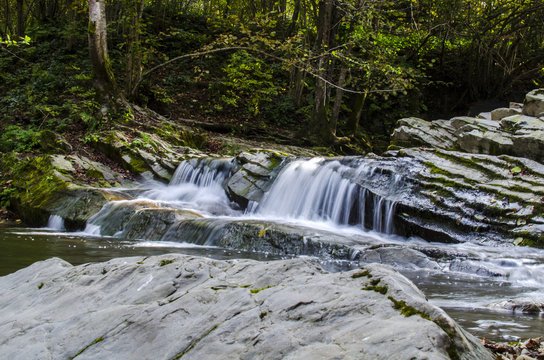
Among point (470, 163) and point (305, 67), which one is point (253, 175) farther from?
point (305, 67)

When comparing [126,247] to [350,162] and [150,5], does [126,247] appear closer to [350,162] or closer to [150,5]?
[350,162]

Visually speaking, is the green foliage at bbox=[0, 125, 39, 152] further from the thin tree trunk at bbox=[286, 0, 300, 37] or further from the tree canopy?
the thin tree trunk at bbox=[286, 0, 300, 37]

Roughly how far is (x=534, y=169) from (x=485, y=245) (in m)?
2.52

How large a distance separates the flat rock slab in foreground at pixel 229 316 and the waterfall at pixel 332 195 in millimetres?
6083

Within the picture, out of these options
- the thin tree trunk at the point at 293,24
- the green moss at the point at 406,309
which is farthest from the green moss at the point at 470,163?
the thin tree trunk at the point at 293,24

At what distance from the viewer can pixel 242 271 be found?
3047 millimetres

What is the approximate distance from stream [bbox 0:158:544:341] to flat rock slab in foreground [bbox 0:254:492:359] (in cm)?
173

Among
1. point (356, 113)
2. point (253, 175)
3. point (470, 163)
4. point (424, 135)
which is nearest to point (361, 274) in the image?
point (470, 163)

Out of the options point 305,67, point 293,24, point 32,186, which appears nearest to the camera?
point 32,186

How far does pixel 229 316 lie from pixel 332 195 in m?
7.68

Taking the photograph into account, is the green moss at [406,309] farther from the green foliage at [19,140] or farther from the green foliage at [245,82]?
the green foliage at [245,82]

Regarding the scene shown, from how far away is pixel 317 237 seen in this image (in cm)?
743

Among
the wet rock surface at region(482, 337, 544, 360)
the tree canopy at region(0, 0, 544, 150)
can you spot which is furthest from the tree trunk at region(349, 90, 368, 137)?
the wet rock surface at region(482, 337, 544, 360)

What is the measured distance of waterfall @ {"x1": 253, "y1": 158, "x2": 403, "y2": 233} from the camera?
894cm
